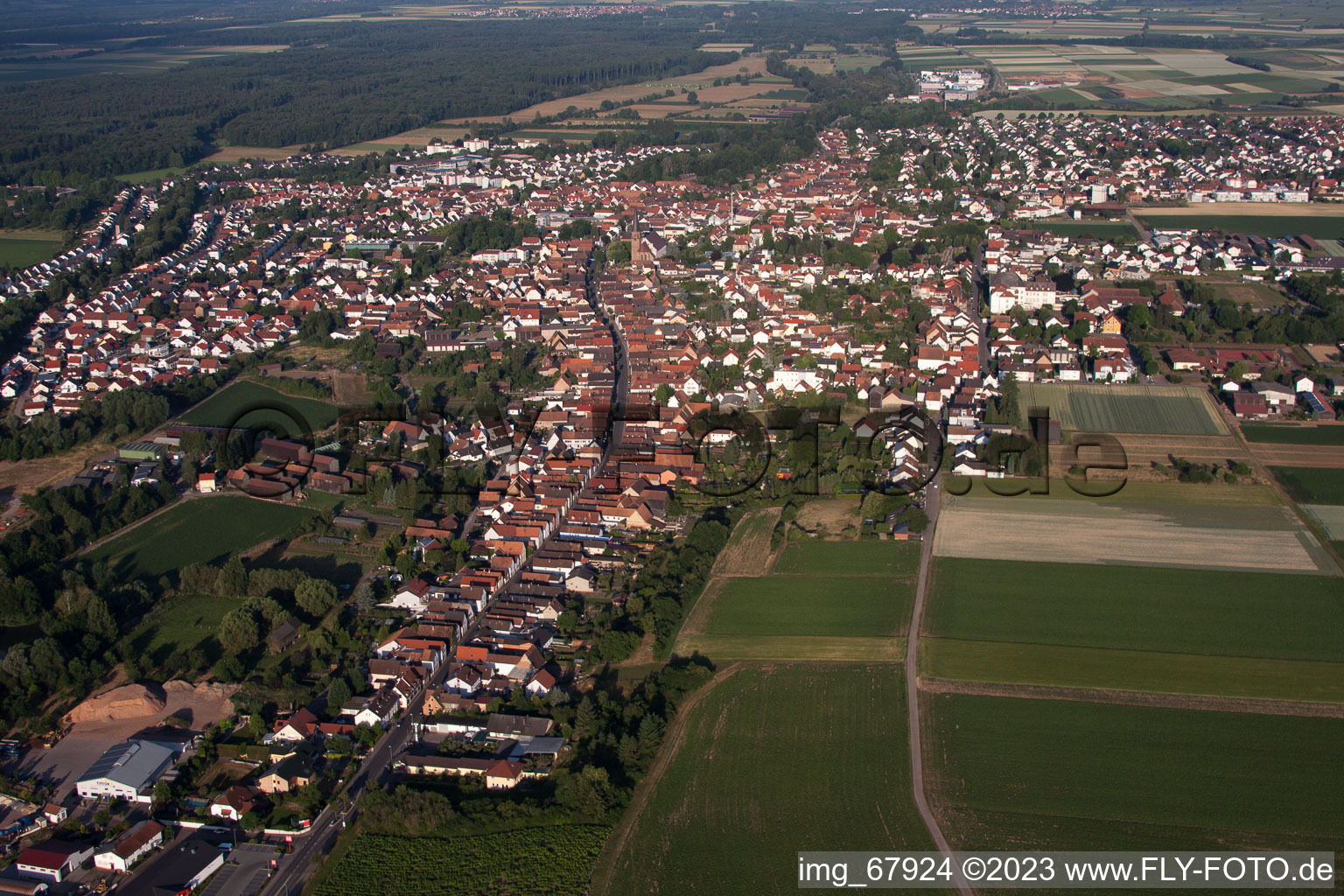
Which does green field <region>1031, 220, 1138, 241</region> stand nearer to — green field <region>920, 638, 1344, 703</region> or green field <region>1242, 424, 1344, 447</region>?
green field <region>1242, 424, 1344, 447</region>

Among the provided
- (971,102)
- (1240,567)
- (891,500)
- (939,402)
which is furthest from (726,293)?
(971,102)

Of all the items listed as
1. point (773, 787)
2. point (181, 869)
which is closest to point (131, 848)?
point (181, 869)

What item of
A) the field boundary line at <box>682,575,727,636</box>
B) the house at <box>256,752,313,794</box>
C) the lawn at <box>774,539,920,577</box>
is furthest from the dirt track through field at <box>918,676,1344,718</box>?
the house at <box>256,752,313,794</box>

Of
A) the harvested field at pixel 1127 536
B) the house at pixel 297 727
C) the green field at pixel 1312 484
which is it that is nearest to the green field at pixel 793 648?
the harvested field at pixel 1127 536

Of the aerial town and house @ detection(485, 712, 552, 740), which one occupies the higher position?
the aerial town

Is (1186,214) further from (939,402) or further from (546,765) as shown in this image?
(546,765)

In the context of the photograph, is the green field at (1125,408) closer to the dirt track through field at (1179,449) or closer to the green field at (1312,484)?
the dirt track through field at (1179,449)
